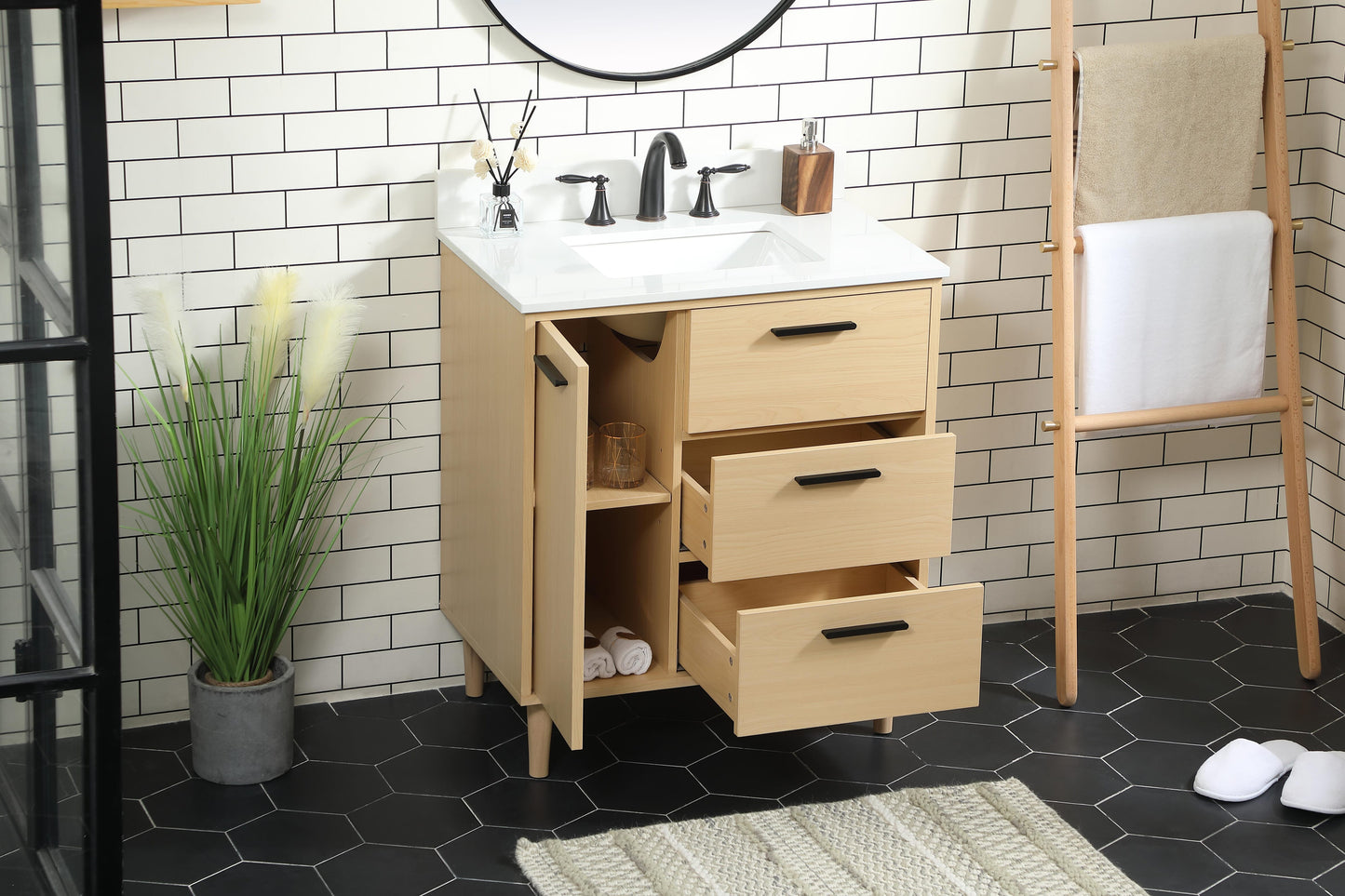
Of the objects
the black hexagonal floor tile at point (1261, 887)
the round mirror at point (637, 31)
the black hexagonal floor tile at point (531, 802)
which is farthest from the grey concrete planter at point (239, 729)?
the black hexagonal floor tile at point (1261, 887)

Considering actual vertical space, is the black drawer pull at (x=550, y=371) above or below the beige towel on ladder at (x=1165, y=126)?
below

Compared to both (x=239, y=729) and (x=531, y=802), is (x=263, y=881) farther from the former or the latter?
(x=531, y=802)

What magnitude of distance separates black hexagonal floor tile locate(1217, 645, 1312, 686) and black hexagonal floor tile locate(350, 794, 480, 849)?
1.64m

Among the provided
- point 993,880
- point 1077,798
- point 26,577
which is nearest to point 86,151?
point 26,577

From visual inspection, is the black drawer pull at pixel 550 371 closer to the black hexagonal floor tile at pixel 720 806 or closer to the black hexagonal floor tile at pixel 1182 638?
the black hexagonal floor tile at pixel 720 806

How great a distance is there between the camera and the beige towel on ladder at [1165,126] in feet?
10.3

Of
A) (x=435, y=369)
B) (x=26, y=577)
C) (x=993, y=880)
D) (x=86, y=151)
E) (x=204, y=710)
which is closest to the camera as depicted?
(x=86, y=151)

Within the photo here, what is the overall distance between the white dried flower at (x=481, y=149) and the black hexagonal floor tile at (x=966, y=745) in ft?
4.41

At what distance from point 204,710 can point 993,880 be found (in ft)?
4.55

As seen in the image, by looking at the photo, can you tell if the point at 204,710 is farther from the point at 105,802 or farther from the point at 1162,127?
the point at 1162,127

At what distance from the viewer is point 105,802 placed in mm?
2100

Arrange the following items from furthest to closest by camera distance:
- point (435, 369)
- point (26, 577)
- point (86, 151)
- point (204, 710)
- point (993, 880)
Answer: point (435, 369) → point (204, 710) → point (993, 880) → point (26, 577) → point (86, 151)

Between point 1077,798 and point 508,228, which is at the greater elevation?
point 508,228

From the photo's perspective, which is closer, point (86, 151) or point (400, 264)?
point (86, 151)
